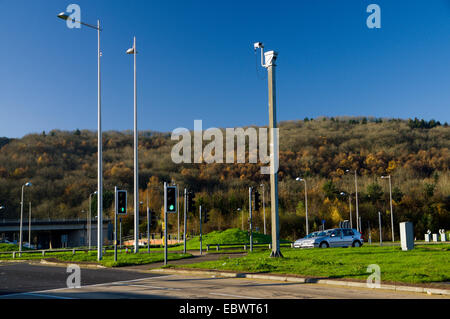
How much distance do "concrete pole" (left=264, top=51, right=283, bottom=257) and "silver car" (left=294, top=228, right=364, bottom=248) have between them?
10.4 metres

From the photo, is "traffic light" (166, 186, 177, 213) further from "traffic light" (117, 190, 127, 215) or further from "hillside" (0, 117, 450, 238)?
"hillside" (0, 117, 450, 238)

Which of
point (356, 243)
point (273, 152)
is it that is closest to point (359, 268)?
point (273, 152)

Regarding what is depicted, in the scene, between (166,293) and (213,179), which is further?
(213,179)

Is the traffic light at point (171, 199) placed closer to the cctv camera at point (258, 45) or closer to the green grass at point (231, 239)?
the cctv camera at point (258, 45)

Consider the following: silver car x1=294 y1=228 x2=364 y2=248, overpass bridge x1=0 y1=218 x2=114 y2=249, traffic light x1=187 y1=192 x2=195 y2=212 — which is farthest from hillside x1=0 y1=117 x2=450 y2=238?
traffic light x1=187 y1=192 x2=195 y2=212

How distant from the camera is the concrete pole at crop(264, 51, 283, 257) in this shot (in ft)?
74.3

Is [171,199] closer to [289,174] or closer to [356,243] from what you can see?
[356,243]

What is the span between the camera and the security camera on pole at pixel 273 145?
74.3 feet

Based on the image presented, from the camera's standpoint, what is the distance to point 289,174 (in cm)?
12544
